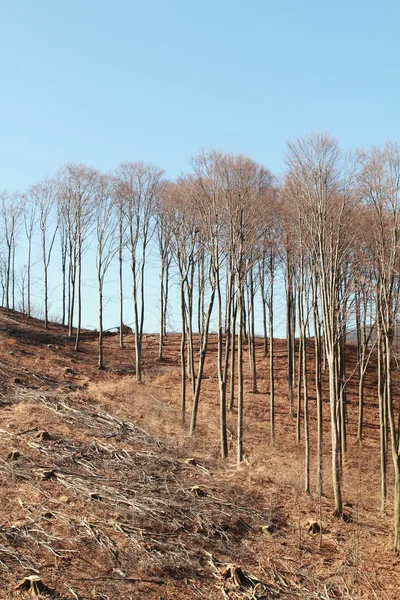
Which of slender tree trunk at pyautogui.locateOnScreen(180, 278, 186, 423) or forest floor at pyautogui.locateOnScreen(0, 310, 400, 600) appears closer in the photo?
forest floor at pyautogui.locateOnScreen(0, 310, 400, 600)

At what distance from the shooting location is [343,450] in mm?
21531

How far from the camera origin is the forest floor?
9.80 m

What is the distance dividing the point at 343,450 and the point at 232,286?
8.09 m

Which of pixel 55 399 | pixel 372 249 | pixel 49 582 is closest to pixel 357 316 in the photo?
pixel 372 249

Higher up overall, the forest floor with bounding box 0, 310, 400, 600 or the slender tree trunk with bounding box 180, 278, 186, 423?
the slender tree trunk with bounding box 180, 278, 186, 423

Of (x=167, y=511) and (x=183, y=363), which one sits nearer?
(x=167, y=511)

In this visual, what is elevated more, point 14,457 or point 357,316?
point 357,316

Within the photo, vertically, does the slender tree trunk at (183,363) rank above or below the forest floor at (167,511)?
above

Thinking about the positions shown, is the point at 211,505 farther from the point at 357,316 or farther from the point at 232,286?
the point at 357,316

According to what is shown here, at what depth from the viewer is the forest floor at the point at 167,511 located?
9805 millimetres

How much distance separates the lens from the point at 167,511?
12.2m

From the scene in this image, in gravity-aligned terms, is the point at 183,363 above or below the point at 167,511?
above

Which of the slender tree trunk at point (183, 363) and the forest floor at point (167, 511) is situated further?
the slender tree trunk at point (183, 363)

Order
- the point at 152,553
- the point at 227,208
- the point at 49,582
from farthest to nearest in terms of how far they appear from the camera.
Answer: the point at 227,208 < the point at 152,553 < the point at 49,582
